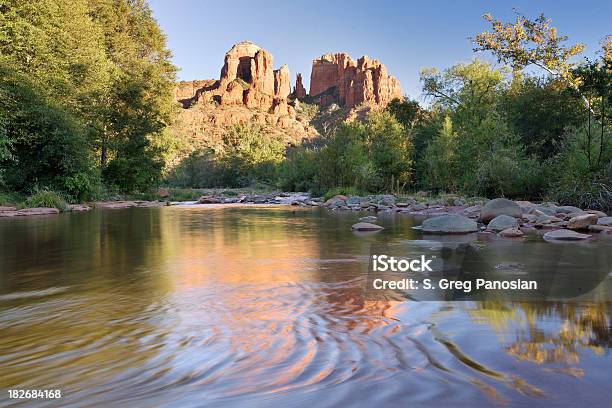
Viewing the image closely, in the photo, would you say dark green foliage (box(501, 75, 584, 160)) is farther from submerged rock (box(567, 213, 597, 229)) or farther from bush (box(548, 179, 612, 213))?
submerged rock (box(567, 213, 597, 229))

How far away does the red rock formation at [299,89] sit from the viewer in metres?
155

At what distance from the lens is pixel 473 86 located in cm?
3412

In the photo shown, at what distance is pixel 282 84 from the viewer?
150m

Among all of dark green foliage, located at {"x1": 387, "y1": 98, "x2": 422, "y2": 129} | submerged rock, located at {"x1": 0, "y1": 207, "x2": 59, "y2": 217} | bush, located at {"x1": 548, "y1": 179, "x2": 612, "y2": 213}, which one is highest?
dark green foliage, located at {"x1": 387, "y1": 98, "x2": 422, "y2": 129}

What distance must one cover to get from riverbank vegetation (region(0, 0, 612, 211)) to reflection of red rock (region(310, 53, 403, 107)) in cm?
10538

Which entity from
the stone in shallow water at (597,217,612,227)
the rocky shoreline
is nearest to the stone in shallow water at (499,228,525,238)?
the rocky shoreline

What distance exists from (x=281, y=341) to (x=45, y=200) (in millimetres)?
19814

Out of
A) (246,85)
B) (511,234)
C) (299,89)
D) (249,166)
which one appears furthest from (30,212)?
(299,89)

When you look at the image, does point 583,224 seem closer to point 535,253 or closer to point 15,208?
point 535,253

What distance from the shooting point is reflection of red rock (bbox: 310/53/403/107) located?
142500 mm

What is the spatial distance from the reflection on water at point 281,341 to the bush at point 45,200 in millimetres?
15187

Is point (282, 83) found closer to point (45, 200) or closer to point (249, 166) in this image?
point (249, 166)

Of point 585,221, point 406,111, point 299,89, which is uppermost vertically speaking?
point 299,89

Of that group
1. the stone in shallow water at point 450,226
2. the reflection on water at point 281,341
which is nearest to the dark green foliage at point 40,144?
the reflection on water at point 281,341
